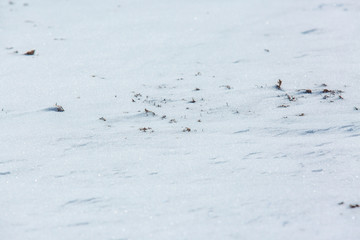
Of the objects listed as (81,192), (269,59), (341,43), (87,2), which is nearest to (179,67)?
(269,59)

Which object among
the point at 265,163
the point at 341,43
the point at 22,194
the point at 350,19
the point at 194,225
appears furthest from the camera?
the point at 350,19

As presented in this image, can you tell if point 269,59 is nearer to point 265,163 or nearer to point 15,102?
point 265,163

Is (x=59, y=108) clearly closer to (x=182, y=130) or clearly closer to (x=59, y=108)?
(x=59, y=108)

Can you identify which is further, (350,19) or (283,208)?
(350,19)

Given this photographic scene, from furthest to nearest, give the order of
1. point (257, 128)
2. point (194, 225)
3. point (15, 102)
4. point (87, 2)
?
point (87, 2)
point (15, 102)
point (257, 128)
point (194, 225)

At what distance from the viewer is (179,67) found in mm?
6555

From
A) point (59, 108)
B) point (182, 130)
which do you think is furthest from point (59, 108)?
point (182, 130)

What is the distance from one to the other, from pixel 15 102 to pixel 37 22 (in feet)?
14.0

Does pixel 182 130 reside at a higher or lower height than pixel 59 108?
lower

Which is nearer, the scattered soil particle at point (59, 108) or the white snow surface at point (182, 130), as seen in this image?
the white snow surface at point (182, 130)

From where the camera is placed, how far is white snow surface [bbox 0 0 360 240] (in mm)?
3262

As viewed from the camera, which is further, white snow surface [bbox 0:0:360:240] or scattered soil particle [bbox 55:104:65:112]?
scattered soil particle [bbox 55:104:65:112]

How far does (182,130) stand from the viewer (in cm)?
466

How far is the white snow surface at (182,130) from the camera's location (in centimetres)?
326
